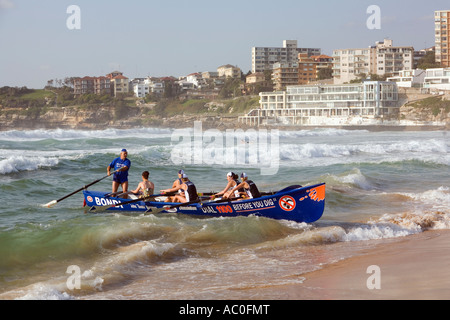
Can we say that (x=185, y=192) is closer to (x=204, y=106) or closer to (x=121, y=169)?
(x=121, y=169)

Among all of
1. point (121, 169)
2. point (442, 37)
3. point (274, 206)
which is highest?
point (442, 37)

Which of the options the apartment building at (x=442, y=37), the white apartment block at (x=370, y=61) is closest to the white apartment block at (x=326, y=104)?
the white apartment block at (x=370, y=61)

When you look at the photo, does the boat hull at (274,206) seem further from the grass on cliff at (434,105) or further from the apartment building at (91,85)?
the apartment building at (91,85)

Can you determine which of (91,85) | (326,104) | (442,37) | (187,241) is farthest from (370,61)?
(187,241)

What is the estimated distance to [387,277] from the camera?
25.0 ft

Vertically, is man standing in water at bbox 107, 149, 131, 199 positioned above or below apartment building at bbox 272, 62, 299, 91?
below

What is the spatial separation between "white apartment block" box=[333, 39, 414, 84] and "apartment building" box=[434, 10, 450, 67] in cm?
586

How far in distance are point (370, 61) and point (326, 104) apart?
2166 cm

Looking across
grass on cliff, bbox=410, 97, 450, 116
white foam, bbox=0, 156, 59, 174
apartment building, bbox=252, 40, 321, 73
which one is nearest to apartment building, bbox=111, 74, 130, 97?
apartment building, bbox=252, 40, 321, 73

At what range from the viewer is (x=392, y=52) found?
392 ft

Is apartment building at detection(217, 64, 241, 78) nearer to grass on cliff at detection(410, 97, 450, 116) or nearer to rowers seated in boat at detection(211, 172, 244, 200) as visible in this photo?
grass on cliff at detection(410, 97, 450, 116)

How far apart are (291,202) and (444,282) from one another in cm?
537

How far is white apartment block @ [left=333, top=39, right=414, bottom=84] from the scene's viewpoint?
392 ft

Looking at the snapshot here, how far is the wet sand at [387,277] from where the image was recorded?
675 cm
